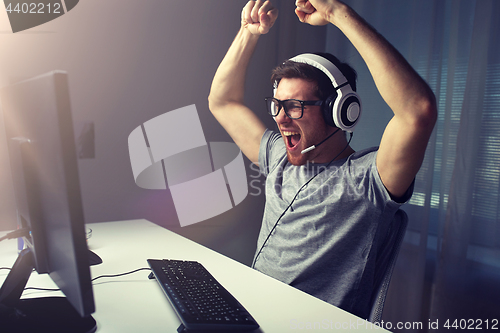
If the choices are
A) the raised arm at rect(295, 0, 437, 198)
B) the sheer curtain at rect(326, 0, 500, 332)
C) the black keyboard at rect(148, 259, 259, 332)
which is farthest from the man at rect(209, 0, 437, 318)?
the sheer curtain at rect(326, 0, 500, 332)

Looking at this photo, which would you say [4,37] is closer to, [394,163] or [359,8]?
[394,163]

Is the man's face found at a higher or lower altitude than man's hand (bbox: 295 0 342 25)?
lower

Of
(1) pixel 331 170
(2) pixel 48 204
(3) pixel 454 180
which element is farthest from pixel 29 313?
(3) pixel 454 180

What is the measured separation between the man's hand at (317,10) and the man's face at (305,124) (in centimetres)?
26

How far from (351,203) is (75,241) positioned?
34.4 inches

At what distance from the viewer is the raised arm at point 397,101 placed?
98cm

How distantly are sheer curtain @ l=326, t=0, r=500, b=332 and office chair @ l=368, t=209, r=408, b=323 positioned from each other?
80 cm

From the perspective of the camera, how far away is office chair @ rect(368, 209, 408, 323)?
1.01 m

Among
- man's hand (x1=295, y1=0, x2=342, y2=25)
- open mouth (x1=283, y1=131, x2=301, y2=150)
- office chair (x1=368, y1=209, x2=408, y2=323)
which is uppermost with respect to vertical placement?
man's hand (x1=295, y1=0, x2=342, y2=25)

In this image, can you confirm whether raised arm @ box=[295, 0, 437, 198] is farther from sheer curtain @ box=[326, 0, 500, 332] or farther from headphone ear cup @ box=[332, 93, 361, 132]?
sheer curtain @ box=[326, 0, 500, 332]

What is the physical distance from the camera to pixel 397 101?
996 millimetres

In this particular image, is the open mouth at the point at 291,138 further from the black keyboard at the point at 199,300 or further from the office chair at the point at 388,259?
the black keyboard at the point at 199,300

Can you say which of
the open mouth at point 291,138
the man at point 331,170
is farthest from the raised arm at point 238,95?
Result: the open mouth at point 291,138

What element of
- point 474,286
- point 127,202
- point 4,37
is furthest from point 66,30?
point 474,286
